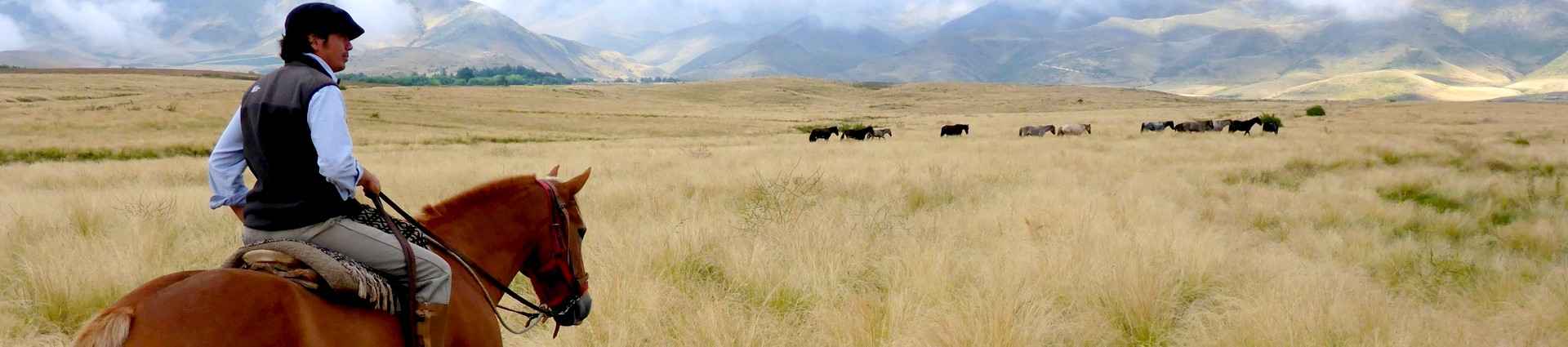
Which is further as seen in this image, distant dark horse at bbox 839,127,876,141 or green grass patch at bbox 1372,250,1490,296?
distant dark horse at bbox 839,127,876,141

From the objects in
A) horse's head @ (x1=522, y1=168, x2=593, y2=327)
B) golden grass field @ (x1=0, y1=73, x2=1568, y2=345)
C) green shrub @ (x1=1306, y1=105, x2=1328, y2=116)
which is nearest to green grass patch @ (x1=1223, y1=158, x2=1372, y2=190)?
golden grass field @ (x1=0, y1=73, x2=1568, y2=345)

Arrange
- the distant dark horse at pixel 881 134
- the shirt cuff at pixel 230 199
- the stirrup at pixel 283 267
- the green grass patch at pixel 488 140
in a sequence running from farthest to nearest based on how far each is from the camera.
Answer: the green grass patch at pixel 488 140 < the distant dark horse at pixel 881 134 < the shirt cuff at pixel 230 199 < the stirrup at pixel 283 267

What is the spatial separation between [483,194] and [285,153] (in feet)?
2.96

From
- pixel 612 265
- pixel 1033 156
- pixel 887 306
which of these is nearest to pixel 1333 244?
pixel 887 306

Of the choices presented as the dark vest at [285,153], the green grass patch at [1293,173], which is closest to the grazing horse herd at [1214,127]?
the green grass patch at [1293,173]

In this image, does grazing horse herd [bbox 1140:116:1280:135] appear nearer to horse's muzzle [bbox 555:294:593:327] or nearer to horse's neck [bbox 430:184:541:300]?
horse's muzzle [bbox 555:294:593:327]

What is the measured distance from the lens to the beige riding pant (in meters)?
2.84

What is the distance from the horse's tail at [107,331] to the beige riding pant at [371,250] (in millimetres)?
772

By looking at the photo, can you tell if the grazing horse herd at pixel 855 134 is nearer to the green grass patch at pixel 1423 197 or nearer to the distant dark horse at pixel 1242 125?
the distant dark horse at pixel 1242 125

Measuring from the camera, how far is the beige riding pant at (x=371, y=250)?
284 centimetres

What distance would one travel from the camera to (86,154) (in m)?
27.2

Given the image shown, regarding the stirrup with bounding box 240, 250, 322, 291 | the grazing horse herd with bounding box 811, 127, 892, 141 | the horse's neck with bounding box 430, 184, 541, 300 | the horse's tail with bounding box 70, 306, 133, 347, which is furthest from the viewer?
the grazing horse herd with bounding box 811, 127, 892, 141

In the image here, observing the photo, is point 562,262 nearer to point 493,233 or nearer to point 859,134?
point 493,233

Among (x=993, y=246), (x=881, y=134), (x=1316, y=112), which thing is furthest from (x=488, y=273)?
(x=1316, y=112)
